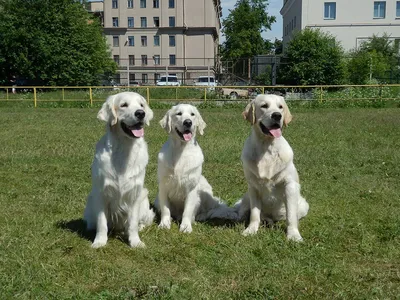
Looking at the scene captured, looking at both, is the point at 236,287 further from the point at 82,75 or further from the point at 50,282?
the point at 82,75

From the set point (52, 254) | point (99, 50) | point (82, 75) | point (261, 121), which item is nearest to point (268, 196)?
point (261, 121)

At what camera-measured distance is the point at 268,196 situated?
15.8 ft

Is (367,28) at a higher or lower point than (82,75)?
higher

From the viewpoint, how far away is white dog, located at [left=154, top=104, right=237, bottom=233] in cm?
493

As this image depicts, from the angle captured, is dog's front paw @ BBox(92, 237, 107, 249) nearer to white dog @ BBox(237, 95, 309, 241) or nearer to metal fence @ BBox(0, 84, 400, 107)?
white dog @ BBox(237, 95, 309, 241)

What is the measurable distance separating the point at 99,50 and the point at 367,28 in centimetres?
3010

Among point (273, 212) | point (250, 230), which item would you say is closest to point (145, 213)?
point (250, 230)

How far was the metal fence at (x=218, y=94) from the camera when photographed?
2477 centimetres

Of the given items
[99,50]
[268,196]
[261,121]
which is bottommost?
[268,196]

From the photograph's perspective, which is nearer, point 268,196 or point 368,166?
point 268,196

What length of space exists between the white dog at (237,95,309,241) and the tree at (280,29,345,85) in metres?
34.2

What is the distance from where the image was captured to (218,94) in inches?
1033

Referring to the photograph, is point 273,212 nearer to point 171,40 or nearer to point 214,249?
point 214,249

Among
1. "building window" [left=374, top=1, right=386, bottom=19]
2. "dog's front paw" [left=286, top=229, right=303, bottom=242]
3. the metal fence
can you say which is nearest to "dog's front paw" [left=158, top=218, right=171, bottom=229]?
"dog's front paw" [left=286, top=229, right=303, bottom=242]
